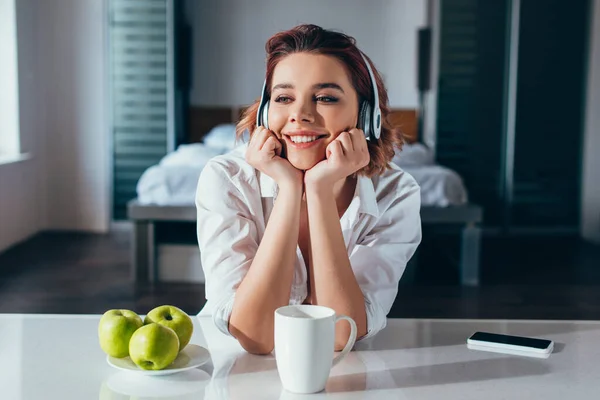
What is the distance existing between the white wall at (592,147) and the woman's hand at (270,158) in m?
4.40

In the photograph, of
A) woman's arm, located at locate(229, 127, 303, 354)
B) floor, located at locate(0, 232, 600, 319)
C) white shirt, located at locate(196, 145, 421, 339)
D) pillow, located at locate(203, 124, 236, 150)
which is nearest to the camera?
woman's arm, located at locate(229, 127, 303, 354)

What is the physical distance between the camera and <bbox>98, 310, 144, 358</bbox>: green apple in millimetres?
919

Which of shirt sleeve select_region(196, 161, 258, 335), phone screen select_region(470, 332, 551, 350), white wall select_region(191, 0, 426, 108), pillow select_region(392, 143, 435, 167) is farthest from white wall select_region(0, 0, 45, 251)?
phone screen select_region(470, 332, 551, 350)

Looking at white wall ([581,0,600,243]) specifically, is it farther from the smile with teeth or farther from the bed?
the smile with teeth

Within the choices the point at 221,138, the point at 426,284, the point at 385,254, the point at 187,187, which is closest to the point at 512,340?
the point at 385,254

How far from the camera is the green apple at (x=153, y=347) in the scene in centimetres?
88

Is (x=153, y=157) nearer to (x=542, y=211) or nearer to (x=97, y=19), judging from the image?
(x=97, y=19)

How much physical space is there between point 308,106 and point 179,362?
0.43 m

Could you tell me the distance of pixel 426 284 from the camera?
144 inches

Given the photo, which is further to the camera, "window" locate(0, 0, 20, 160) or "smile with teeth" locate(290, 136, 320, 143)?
"window" locate(0, 0, 20, 160)

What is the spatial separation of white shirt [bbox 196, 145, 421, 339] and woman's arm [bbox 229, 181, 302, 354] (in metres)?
0.06

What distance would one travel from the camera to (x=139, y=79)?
512 cm

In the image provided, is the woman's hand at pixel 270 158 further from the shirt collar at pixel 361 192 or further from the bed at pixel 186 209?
the bed at pixel 186 209

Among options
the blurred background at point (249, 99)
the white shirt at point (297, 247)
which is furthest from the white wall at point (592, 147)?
the white shirt at point (297, 247)
